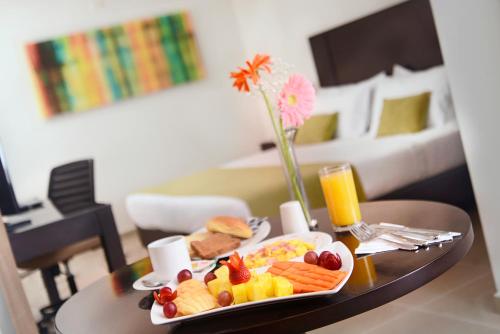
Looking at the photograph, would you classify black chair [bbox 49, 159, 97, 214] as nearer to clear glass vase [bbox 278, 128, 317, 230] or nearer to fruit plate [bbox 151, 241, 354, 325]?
clear glass vase [bbox 278, 128, 317, 230]

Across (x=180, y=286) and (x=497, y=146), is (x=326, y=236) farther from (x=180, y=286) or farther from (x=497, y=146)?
(x=497, y=146)

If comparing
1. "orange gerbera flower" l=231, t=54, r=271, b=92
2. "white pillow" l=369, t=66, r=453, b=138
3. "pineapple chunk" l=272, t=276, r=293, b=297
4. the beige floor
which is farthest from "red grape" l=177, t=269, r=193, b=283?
"white pillow" l=369, t=66, r=453, b=138

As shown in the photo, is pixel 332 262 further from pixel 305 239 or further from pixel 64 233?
pixel 64 233

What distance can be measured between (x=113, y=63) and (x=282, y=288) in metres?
5.00

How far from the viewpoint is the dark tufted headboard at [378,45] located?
4156mm

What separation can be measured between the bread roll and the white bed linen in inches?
64.2

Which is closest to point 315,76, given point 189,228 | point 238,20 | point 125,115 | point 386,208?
point 238,20

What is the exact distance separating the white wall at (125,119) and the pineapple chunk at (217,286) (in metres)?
4.58

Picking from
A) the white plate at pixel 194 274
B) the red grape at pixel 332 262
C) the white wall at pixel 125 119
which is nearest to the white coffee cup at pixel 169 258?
the white plate at pixel 194 274

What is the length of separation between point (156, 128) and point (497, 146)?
14.0ft

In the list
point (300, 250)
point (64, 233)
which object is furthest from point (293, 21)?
point (300, 250)

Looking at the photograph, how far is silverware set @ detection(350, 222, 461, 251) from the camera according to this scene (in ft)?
4.31

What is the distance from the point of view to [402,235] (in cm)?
138

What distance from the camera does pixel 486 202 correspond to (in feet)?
7.33
